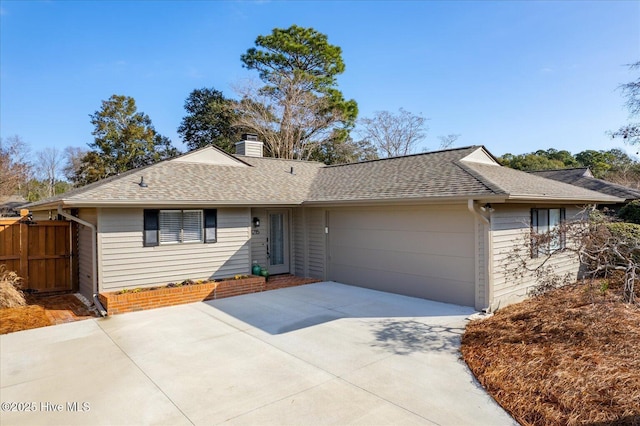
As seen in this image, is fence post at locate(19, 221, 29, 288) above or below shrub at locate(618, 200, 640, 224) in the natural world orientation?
below

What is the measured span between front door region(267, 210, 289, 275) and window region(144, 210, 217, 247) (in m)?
2.20

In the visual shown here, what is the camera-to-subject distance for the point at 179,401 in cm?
406

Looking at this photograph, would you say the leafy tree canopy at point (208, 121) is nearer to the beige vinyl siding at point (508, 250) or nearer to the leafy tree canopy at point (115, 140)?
the leafy tree canopy at point (115, 140)

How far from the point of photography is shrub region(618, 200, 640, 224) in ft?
44.7

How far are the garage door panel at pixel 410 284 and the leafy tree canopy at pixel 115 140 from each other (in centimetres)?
2207

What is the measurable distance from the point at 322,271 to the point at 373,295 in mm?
2364

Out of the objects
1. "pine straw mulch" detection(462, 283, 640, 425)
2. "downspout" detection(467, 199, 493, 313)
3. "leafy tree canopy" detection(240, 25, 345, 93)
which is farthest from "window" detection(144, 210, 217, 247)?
"leafy tree canopy" detection(240, 25, 345, 93)

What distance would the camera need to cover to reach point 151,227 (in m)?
8.59

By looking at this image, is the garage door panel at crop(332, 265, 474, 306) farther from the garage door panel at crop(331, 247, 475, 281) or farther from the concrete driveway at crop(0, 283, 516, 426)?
the concrete driveway at crop(0, 283, 516, 426)

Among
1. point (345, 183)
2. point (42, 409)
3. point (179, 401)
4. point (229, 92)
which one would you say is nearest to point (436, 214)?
point (345, 183)

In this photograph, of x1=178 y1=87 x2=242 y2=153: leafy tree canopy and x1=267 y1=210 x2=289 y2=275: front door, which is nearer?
x1=267 y1=210 x2=289 y2=275: front door

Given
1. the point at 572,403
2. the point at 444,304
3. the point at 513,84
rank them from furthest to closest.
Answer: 1. the point at 513,84
2. the point at 444,304
3. the point at 572,403

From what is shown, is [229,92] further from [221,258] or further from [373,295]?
[373,295]

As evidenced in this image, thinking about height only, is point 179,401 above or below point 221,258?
below
